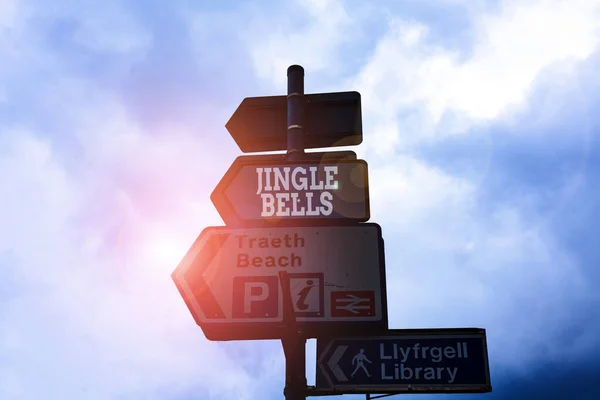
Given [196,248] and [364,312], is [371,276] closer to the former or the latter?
[364,312]

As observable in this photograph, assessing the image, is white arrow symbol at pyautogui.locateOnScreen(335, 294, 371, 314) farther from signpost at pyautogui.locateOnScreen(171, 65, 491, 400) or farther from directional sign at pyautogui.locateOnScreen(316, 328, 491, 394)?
directional sign at pyautogui.locateOnScreen(316, 328, 491, 394)

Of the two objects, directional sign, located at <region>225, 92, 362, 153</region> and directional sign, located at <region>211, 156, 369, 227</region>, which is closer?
directional sign, located at <region>211, 156, 369, 227</region>

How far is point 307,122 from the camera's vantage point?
237 inches

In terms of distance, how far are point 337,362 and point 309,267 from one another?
0.85m

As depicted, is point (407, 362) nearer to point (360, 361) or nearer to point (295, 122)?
point (360, 361)

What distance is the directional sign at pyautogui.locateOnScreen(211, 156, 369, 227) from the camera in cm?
584

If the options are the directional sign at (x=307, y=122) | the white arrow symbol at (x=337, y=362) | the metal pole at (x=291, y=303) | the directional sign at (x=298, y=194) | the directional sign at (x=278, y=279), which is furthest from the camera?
the directional sign at (x=307, y=122)

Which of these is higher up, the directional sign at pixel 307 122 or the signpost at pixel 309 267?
the directional sign at pixel 307 122

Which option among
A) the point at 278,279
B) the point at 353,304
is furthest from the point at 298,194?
the point at 353,304

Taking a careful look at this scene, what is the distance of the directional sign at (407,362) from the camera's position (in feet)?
17.1

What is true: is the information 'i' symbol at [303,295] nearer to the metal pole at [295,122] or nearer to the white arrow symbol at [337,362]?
the white arrow symbol at [337,362]

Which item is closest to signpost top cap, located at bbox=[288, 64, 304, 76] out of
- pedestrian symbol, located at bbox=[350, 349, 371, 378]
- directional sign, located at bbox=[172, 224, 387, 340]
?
directional sign, located at bbox=[172, 224, 387, 340]

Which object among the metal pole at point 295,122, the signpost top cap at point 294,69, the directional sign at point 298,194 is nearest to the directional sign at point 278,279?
the directional sign at point 298,194

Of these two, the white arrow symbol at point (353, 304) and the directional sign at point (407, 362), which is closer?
the directional sign at point (407, 362)
